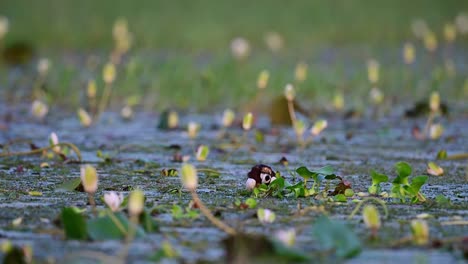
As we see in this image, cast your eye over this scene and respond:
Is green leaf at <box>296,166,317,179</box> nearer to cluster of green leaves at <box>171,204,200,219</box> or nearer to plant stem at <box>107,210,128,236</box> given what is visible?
cluster of green leaves at <box>171,204,200,219</box>

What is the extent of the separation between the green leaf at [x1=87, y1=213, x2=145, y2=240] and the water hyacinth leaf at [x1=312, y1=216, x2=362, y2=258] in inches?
20.8

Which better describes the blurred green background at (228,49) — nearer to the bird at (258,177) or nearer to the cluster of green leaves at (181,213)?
the bird at (258,177)

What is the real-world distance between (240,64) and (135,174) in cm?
546

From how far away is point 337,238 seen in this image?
9.09 ft

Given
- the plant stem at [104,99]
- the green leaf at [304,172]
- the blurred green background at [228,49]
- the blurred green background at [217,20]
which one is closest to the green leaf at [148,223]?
the green leaf at [304,172]

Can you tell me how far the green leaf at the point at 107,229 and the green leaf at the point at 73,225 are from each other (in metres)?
0.04

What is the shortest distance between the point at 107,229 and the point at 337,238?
0.68m

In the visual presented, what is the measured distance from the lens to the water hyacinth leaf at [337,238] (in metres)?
2.73

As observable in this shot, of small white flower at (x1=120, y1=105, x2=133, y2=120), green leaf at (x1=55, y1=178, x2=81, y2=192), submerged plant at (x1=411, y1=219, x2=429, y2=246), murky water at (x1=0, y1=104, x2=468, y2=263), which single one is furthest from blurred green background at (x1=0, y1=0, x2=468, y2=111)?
submerged plant at (x1=411, y1=219, x2=429, y2=246)

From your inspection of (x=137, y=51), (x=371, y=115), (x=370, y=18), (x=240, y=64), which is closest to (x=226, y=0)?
(x=370, y=18)

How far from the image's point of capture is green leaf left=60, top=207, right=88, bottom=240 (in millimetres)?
2906

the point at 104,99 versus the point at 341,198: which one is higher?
the point at 104,99

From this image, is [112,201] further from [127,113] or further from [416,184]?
[127,113]

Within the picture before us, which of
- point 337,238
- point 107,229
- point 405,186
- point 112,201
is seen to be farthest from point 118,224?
point 405,186
